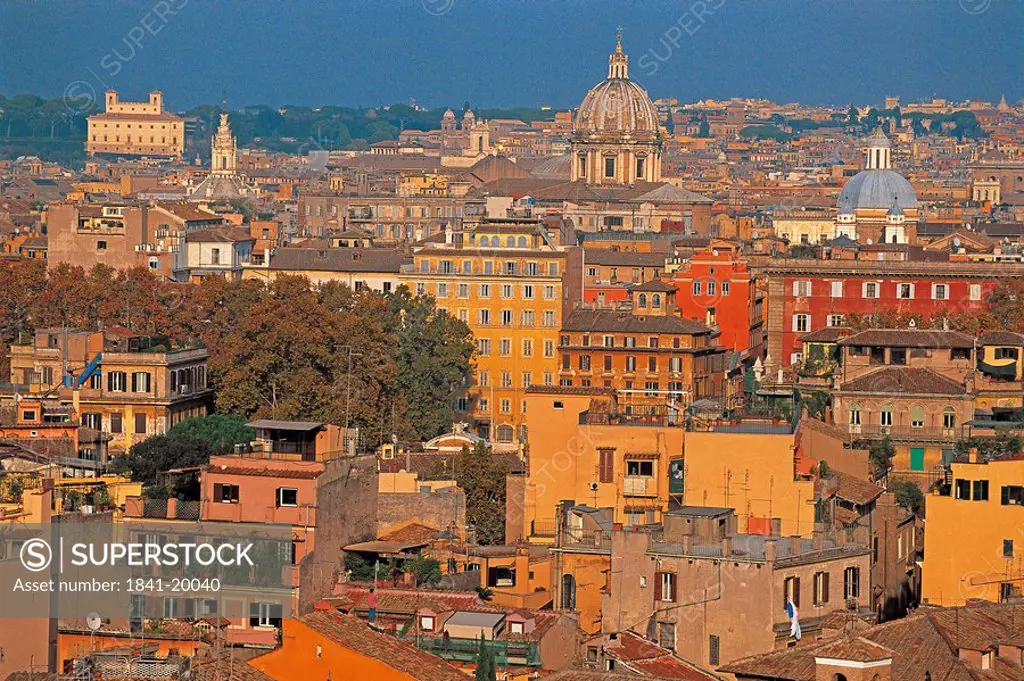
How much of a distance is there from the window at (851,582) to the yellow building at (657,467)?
1123 mm

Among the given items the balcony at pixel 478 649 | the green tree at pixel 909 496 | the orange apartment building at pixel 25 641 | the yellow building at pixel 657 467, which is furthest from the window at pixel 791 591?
the green tree at pixel 909 496

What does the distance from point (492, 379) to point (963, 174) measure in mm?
102455

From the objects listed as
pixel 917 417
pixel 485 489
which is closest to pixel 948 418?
pixel 917 417

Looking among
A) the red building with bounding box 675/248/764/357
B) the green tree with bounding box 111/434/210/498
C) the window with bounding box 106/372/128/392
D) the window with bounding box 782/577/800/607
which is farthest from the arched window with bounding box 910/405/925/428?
the window with bounding box 782/577/800/607

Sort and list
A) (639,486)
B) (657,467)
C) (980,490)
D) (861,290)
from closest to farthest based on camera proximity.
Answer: (980,490)
(657,467)
(639,486)
(861,290)

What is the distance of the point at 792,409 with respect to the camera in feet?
121

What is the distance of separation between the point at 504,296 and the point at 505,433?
775 cm

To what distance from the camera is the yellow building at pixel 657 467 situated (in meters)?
29.4

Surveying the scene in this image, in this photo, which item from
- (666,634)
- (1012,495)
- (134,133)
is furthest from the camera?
(134,133)

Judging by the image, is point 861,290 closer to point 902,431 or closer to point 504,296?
point 504,296

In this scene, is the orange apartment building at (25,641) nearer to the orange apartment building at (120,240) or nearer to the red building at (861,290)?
the red building at (861,290)

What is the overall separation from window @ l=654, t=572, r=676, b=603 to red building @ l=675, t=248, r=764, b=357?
98.8 ft

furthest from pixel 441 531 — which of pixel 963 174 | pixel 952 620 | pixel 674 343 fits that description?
pixel 963 174

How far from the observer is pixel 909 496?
3612 centimetres
